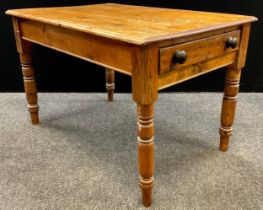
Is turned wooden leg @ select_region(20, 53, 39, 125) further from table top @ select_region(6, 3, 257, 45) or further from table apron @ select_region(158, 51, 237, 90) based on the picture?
table apron @ select_region(158, 51, 237, 90)

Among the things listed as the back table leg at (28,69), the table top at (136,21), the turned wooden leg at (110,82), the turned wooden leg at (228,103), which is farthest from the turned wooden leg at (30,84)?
the turned wooden leg at (228,103)

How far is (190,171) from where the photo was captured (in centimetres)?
142

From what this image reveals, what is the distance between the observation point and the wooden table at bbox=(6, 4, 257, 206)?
999mm

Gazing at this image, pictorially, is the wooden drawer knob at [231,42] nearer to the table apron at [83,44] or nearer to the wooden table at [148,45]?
the wooden table at [148,45]

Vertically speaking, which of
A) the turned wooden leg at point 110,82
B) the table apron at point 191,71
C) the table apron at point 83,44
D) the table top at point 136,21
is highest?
the table top at point 136,21

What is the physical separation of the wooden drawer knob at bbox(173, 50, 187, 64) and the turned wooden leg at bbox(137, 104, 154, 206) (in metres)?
0.17

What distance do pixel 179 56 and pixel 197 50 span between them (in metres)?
0.13

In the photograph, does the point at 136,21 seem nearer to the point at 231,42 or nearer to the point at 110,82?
the point at 231,42

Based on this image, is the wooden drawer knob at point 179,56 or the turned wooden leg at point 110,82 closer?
the wooden drawer knob at point 179,56

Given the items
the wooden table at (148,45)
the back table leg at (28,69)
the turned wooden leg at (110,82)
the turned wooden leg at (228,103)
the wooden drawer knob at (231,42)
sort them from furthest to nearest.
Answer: the turned wooden leg at (110,82) < the back table leg at (28,69) < the turned wooden leg at (228,103) < the wooden drawer knob at (231,42) < the wooden table at (148,45)

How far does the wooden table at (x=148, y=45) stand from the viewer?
1.00 meters

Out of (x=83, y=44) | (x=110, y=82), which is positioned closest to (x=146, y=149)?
(x=83, y=44)

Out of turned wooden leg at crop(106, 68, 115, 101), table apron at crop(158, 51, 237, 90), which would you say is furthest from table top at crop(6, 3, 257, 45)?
turned wooden leg at crop(106, 68, 115, 101)

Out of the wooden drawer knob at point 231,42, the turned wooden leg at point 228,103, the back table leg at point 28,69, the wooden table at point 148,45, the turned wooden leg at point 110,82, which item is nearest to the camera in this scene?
the wooden table at point 148,45
